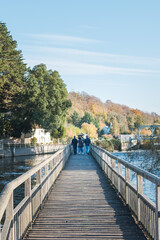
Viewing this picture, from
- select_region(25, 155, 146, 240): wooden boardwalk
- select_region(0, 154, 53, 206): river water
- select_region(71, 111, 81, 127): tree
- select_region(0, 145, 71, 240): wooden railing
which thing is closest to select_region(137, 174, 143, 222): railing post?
select_region(25, 155, 146, 240): wooden boardwalk

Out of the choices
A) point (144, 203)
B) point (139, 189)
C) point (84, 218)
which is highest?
point (139, 189)

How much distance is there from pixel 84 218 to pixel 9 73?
50.5 m

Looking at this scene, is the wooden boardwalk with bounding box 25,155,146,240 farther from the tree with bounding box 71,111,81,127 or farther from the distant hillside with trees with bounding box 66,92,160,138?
the tree with bounding box 71,111,81,127

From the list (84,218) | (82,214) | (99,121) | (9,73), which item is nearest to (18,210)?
(84,218)

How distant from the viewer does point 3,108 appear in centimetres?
5850

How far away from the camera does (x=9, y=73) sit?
2205 inches

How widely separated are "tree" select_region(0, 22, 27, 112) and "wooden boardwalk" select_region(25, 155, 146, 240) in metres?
44.5

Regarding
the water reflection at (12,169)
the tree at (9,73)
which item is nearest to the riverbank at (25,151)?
the tree at (9,73)

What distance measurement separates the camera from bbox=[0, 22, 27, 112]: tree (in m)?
55.2

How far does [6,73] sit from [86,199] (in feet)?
162

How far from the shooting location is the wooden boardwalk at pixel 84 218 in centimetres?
640

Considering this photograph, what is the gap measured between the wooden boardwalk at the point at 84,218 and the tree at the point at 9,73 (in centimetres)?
4453

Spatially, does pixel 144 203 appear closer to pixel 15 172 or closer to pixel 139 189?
pixel 139 189

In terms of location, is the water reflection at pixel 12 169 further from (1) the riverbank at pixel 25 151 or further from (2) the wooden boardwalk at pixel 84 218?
(1) the riverbank at pixel 25 151
